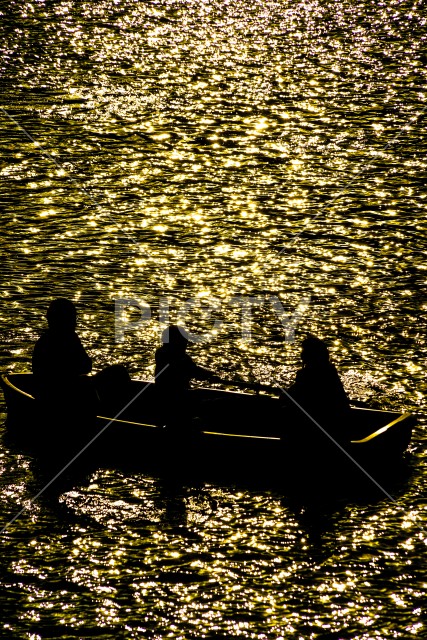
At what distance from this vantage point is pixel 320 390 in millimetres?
11047

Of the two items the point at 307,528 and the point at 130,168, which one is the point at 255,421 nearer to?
the point at 307,528

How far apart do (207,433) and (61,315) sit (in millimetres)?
1814

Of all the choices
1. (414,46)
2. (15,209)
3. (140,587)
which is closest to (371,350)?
(140,587)

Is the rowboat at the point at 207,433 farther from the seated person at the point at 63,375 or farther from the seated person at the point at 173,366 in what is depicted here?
the seated person at the point at 173,366

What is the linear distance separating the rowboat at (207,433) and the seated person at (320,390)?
0.36 ft

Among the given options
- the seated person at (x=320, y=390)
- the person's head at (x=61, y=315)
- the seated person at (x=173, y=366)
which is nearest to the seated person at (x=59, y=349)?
the person's head at (x=61, y=315)

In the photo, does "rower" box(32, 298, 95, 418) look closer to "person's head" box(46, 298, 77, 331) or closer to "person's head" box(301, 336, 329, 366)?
"person's head" box(46, 298, 77, 331)

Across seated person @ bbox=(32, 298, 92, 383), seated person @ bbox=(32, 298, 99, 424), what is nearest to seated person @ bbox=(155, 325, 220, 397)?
seated person @ bbox=(32, 298, 99, 424)

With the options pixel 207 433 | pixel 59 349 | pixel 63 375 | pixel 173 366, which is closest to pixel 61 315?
pixel 59 349

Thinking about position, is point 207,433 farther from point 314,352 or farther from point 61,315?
point 61,315

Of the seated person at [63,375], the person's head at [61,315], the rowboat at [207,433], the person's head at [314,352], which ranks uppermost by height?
the person's head at [61,315]

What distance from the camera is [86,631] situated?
361 inches

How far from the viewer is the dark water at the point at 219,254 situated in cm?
979

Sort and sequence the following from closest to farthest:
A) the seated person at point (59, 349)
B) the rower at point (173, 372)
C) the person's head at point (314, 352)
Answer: the person's head at point (314, 352)
the rower at point (173, 372)
the seated person at point (59, 349)
